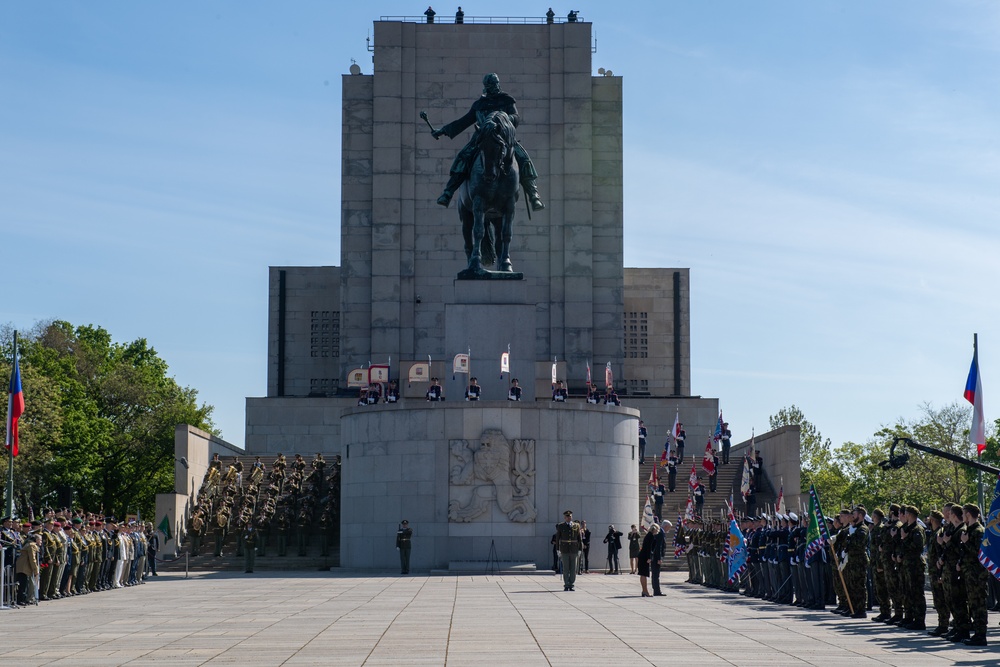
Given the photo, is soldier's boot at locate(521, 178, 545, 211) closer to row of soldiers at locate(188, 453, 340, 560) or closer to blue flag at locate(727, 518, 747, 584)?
row of soldiers at locate(188, 453, 340, 560)

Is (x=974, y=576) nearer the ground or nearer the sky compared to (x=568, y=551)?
nearer the sky

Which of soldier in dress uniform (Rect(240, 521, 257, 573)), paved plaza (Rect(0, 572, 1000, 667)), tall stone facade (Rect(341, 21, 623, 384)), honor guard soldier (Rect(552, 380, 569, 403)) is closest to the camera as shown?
paved plaza (Rect(0, 572, 1000, 667))

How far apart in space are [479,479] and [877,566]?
1725 cm

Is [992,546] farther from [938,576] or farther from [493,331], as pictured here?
[493,331]

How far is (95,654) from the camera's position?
16875 mm

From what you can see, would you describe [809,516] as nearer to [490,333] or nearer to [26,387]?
[490,333]

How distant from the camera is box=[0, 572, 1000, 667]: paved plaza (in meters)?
16.2

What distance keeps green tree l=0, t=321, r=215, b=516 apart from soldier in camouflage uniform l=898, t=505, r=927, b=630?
1820 inches

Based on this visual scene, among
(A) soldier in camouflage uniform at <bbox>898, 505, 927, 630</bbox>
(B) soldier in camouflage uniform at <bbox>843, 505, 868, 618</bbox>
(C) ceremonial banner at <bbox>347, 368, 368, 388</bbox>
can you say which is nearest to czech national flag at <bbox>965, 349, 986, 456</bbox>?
(B) soldier in camouflage uniform at <bbox>843, 505, 868, 618</bbox>

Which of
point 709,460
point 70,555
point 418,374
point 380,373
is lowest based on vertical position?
point 70,555

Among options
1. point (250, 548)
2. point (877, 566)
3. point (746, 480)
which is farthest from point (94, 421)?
point (877, 566)

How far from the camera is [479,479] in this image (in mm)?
38438

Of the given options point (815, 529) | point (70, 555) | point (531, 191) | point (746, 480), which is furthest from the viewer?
point (746, 480)

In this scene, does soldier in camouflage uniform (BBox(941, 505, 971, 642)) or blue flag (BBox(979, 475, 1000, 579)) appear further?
soldier in camouflage uniform (BBox(941, 505, 971, 642))
